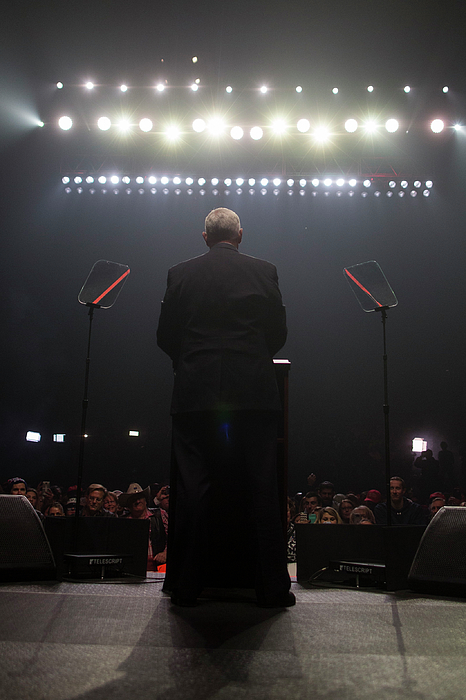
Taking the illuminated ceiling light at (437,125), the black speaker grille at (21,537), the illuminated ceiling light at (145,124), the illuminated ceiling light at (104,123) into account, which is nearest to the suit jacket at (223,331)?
the black speaker grille at (21,537)

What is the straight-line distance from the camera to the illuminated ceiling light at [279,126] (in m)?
6.34

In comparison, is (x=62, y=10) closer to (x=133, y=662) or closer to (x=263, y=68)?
(x=263, y=68)

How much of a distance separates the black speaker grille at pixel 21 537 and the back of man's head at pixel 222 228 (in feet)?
3.81

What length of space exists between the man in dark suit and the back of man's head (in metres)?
0.06

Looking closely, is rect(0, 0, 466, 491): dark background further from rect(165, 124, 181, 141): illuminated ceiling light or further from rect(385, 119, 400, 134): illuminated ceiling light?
rect(385, 119, 400, 134): illuminated ceiling light

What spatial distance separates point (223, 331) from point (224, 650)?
797 mm

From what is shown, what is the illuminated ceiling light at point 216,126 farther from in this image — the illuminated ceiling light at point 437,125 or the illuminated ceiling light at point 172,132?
the illuminated ceiling light at point 437,125

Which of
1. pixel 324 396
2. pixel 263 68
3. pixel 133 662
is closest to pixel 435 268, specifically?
pixel 324 396

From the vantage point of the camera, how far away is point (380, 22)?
441 cm

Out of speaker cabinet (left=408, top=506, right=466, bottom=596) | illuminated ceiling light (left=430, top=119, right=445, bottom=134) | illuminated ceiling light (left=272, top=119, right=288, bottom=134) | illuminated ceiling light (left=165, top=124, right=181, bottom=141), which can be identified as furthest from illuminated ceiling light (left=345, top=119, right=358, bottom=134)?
speaker cabinet (left=408, top=506, right=466, bottom=596)

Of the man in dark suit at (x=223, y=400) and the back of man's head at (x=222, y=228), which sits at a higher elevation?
the back of man's head at (x=222, y=228)

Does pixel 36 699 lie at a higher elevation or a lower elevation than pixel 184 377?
lower

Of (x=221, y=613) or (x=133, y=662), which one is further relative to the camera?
(x=221, y=613)

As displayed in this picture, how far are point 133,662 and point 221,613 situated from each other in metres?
0.46
